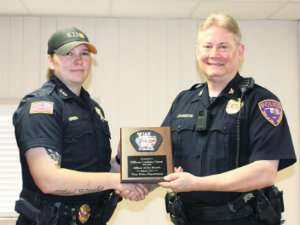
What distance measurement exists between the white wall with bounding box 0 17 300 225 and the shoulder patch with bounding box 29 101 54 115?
2.28 meters

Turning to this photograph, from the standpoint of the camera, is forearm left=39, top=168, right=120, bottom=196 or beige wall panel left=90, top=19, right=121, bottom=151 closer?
forearm left=39, top=168, right=120, bottom=196

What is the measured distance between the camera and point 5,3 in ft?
13.4

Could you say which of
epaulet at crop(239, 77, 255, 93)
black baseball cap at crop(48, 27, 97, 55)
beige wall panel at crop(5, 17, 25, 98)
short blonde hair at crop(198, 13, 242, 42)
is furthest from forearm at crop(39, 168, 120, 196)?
beige wall panel at crop(5, 17, 25, 98)

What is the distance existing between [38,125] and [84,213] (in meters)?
0.49

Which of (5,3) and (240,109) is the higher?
(5,3)

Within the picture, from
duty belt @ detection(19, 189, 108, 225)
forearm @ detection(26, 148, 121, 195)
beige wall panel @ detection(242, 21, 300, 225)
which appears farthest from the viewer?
beige wall panel @ detection(242, 21, 300, 225)

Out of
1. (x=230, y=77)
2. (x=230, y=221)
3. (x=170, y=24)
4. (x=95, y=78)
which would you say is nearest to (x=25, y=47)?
(x=95, y=78)

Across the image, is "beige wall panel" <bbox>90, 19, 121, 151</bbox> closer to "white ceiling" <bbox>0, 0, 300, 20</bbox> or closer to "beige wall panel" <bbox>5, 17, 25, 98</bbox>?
"white ceiling" <bbox>0, 0, 300, 20</bbox>

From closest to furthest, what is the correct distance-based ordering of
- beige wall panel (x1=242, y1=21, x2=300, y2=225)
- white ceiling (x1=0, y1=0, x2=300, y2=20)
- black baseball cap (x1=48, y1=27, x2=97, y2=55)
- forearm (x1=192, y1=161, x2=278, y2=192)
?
forearm (x1=192, y1=161, x2=278, y2=192) → black baseball cap (x1=48, y1=27, x2=97, y2=55) → white ceiling (x1=0, y1=0, x2=300, y2=20) → beige wall panel (x1=242, y1=21, x2=300, y2=225)

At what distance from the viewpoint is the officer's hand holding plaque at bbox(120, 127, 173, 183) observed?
2232mm

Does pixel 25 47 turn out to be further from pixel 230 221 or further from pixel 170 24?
pixel 230 221

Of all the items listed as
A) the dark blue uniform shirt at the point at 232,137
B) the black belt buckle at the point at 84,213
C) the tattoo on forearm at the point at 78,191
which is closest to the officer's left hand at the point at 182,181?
the dark blue uniform shirt at the point at 232,137

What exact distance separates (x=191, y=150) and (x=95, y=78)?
8.10 ft

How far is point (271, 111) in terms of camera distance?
2143 millimetres
